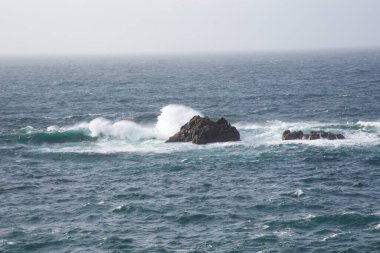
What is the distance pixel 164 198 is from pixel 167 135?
107 ft

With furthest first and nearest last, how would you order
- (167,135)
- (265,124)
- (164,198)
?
(265,124) → (167,135) → (164,198)

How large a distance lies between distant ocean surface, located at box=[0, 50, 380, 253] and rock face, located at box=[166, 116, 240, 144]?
1.78 meters

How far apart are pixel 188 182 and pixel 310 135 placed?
Answer: 2680cm

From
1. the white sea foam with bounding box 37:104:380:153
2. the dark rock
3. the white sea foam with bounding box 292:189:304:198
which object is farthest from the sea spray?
the white sea foam with bounding box 292:189:304:198

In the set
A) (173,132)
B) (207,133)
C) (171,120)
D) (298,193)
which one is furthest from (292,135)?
(298,193)

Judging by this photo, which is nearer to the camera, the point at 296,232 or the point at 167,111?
the point at 296,232

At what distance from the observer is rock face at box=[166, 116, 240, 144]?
80.9 m

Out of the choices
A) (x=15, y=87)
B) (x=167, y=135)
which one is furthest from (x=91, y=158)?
(x=15, y=87)

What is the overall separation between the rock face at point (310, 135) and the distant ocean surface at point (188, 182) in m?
1.68

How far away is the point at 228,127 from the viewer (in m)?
82.1

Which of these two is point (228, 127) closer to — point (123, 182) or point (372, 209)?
point (123, 182)

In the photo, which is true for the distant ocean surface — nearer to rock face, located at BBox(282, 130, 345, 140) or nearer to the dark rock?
rock face, located at BBox(282, 130, 345, 140)

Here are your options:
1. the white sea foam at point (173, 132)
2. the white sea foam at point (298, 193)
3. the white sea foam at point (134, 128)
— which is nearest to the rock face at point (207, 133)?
the white sea foam at point (173, 132)

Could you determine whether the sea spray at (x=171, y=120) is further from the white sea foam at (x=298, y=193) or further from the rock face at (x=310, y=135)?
the white sea foam at (x=298, y=193)
